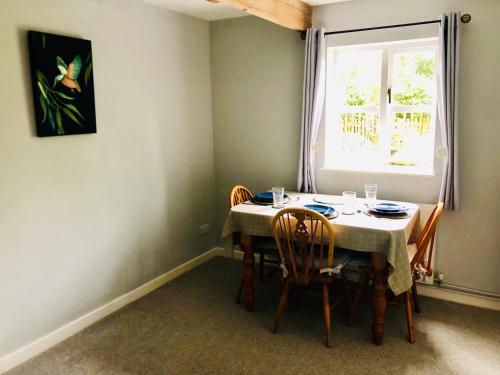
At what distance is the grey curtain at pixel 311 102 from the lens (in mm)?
3354

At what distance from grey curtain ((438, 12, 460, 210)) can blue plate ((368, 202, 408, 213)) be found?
0.38 meters

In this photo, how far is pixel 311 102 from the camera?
11.3 ft

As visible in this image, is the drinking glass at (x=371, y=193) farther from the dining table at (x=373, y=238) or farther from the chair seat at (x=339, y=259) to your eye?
the chair seat at (x=339, y=259)

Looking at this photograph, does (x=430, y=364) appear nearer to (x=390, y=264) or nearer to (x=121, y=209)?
(x=390, y=264)

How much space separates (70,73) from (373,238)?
2131 mm

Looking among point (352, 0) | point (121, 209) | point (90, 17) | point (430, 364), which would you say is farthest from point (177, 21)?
point (430, 364)

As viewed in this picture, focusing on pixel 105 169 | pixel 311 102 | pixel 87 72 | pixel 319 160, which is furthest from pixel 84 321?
pixel 311 102

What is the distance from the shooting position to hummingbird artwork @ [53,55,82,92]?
2590 millimetres

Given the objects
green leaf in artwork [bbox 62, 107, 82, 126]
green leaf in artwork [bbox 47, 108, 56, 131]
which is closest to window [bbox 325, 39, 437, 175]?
green leaf in artwork [bbox 62, 107, 82, 126]

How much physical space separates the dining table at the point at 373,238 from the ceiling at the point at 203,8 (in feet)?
5.26

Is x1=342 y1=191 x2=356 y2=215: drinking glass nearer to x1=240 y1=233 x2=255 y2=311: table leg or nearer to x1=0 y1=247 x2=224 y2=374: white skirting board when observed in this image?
x1=240 y1=233 x2=255 y2=311: table leg

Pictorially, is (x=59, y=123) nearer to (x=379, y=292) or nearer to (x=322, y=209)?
(x=322, y=209)

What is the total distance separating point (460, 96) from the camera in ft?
9.81

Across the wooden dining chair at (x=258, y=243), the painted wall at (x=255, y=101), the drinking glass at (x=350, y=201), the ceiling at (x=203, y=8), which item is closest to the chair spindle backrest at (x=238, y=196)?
the wooden dining chair at (x=258, y=243)
